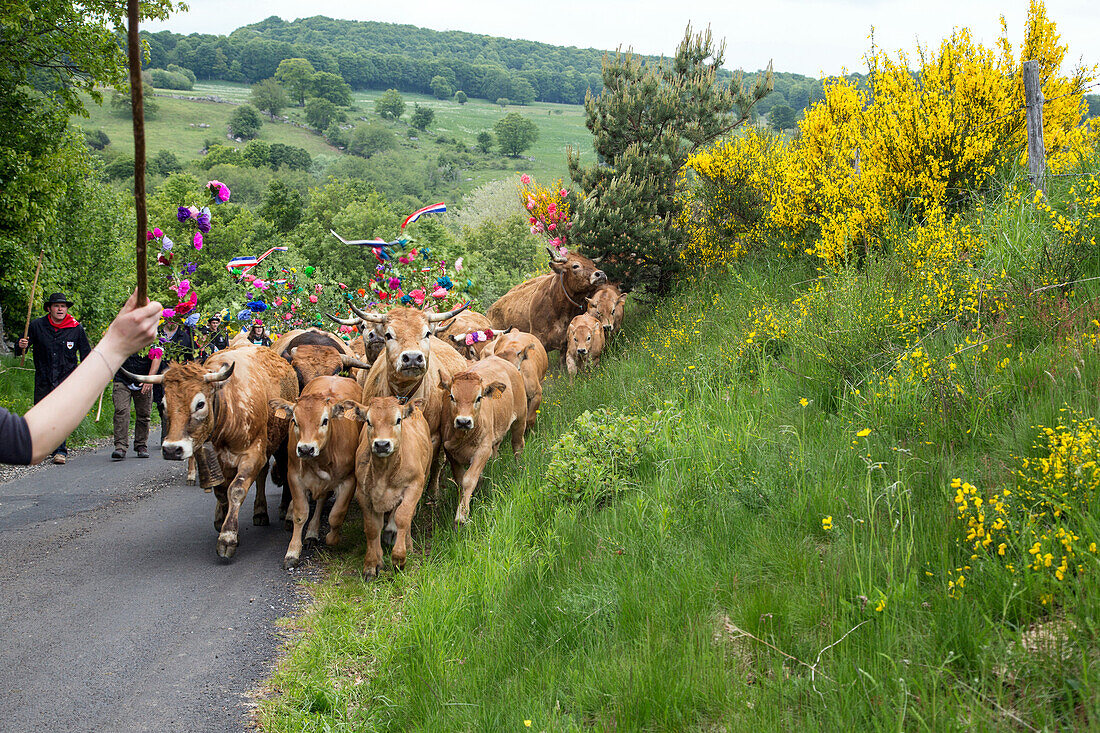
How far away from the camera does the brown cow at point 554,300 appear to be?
46.4ft

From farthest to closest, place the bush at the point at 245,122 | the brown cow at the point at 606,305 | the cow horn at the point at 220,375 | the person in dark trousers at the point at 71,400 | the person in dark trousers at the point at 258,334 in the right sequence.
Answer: the bush at the point at 245,122, the brown cow at the point at 606,305, the person in dark trousers at the point at 258,334, the cow horn at the point at 220,375, the person in dark trousers at the point at 71,400

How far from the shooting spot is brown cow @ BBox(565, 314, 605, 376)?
504 inches

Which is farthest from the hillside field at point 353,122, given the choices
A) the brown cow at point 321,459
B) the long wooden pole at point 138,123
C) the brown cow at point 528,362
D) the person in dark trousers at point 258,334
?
the long wooden pole at point 138,123

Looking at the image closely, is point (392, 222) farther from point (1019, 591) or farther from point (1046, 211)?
point (1019, 591)

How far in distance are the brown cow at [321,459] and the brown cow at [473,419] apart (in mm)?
1069

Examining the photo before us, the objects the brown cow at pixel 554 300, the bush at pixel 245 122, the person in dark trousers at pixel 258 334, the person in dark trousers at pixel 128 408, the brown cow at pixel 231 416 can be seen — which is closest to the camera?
the brown cow at pixel 231 416

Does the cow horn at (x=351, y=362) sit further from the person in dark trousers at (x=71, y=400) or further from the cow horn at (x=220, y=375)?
the person in dark trousers at (x=71, y=400)

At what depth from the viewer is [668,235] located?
15.0 metres

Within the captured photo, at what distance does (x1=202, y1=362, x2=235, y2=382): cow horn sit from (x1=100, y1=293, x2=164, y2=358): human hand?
4.98m

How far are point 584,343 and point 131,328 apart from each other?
10016mm

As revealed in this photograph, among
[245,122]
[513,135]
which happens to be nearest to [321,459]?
[245,122]

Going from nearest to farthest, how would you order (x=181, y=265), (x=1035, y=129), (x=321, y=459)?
(x=321, y=459) → (x=1035, y=129) → (x=181, y=265)

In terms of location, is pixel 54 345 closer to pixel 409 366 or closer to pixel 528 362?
pixel 409 366

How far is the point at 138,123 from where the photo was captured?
2.62 m
